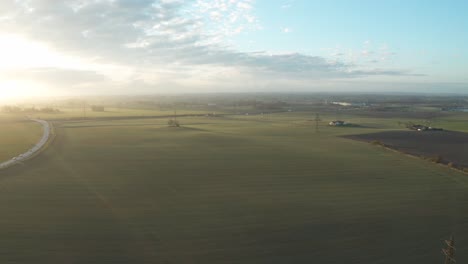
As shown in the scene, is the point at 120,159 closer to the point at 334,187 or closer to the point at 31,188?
the point at 31,188

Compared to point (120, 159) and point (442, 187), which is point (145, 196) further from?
point (442, 187)

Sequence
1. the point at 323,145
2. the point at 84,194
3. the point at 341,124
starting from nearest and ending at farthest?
1. the point at 84,194
2. the point at 323,145
3. the point at 341,124

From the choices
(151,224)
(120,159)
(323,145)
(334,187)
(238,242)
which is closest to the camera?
(238,242)

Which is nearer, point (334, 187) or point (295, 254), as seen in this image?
point (295, 254)

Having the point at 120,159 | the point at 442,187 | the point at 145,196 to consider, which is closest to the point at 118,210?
the point at 145,196

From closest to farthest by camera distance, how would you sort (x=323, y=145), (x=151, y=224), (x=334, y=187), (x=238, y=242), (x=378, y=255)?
(x=378, y=255), (x=238, y=242), (x=151, y=224), (x=334, y=187), (x=323, y=145)

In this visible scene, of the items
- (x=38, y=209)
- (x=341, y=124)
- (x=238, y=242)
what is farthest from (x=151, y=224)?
(x=341, y=124)
